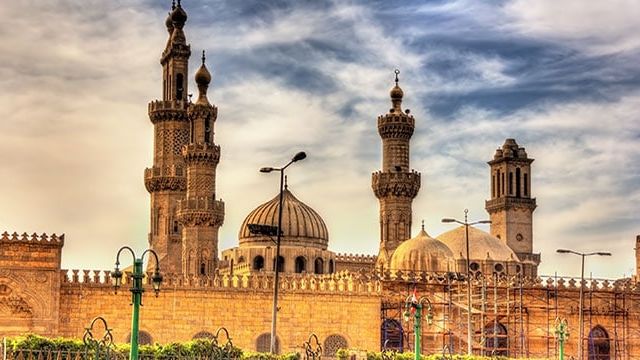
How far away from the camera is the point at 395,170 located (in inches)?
2450

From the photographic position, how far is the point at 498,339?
51719mm

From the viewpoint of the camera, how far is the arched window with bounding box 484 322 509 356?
50.8 metres

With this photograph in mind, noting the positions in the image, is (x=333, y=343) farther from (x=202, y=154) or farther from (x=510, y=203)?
(x=510, y=203)

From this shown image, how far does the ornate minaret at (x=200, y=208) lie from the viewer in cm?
5547

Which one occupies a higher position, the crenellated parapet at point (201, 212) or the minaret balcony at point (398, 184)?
the minaret balcony at point (398, 184)

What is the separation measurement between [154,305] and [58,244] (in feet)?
14.2

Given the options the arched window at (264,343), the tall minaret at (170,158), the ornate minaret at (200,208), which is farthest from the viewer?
the tall minaret at (170,158)

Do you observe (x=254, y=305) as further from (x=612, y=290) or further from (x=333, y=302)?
(x=612, y=290)

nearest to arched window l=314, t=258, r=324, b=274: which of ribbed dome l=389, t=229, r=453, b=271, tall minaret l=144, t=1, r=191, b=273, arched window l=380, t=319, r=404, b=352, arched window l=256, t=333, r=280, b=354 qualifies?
ribbed dome l=389, t=229, r=453, b=271

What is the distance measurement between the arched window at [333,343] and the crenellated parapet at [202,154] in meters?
12.6

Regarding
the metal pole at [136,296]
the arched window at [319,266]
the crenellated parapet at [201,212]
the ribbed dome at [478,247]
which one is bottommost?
the metal pole at [136,296]

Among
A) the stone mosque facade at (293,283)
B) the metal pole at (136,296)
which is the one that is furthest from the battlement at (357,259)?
the metal pole at (136,296)

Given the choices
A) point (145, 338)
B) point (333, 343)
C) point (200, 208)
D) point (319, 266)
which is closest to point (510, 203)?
point (319, 266)

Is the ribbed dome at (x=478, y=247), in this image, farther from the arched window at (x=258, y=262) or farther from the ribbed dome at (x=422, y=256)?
the arched window at (x=258, y=262)
